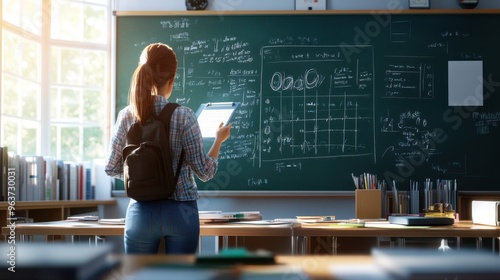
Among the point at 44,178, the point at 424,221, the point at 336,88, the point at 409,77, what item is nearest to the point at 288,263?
the point at 424,221

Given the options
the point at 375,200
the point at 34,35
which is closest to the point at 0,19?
the point at 34,35

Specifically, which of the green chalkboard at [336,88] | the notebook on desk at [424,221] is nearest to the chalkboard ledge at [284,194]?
the green chalkboard at [336,88]

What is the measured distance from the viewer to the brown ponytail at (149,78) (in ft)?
8.38

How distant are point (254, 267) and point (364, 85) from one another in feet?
15.0

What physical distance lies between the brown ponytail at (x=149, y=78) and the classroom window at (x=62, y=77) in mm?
2634

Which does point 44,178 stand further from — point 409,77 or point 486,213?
point 486,213

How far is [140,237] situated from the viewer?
2447 mm

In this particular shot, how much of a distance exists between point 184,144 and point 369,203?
1.55m

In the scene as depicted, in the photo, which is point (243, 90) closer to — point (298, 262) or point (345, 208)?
point (345, 208)

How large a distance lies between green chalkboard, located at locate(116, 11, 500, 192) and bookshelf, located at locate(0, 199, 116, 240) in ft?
2.83

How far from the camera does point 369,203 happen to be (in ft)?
12.5

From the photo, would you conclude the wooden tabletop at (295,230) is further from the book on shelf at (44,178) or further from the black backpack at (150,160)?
the book on shelf at (44,178)

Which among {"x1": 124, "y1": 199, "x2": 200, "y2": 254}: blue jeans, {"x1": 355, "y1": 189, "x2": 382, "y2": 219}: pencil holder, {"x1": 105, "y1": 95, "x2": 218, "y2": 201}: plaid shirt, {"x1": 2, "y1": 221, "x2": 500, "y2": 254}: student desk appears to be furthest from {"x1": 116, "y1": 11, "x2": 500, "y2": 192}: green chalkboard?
{"x1": 124, "y1": 199, "x2": 200, "y2": 254}: blue jeans

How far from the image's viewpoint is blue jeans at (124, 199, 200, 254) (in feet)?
8.01
